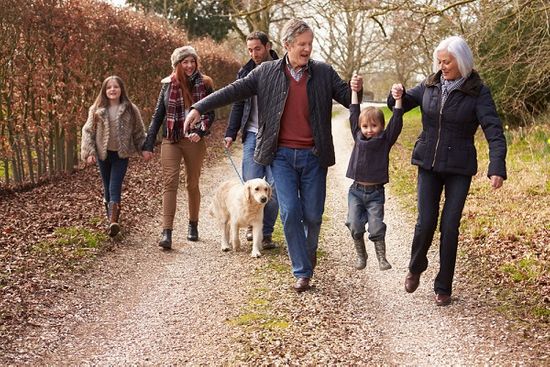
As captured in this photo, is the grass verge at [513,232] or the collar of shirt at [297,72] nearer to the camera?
the collar of shirt at [297,72]

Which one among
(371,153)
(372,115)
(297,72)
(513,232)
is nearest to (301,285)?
(371,153)

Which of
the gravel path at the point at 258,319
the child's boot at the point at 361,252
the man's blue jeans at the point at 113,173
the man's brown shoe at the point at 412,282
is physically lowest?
the gravel path at the point at 258,319

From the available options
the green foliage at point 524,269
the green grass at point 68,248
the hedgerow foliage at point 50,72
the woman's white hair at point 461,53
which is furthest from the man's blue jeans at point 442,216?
the hedgerow foliage at point 50,72

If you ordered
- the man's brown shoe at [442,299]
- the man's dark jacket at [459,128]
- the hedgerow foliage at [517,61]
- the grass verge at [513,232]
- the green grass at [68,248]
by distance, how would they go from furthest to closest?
1. the hedgerow foliage at [517,61]
2. the green grass at [68,248]
3. the grass verge at [513,232]
4. the man's brown shoe at [442,299]
5. the man's dark jacket at [459,128]

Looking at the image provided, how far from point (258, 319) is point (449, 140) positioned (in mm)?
2115

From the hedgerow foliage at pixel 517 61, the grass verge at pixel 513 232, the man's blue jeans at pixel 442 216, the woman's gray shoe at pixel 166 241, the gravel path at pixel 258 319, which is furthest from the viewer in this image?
the hedgerow foliage at pixel 517 61

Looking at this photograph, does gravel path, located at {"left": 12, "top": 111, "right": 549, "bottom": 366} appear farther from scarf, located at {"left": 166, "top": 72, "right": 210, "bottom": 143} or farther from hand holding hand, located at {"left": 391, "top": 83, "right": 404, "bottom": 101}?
hand holding hand, located at {"left": 391, "top": 83, "right": 404, "bottom": 101}

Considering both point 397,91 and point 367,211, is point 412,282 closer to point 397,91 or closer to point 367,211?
point 367,211

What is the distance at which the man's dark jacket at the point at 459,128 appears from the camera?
5117 mm

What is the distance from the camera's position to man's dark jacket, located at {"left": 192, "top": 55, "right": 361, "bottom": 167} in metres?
5.55

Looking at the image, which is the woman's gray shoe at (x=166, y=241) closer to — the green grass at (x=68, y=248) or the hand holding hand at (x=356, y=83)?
the green grass at (x=68, y=248)

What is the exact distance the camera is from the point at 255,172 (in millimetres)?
7465

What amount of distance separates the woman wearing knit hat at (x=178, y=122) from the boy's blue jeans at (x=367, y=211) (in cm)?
215

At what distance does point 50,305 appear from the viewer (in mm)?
5715
